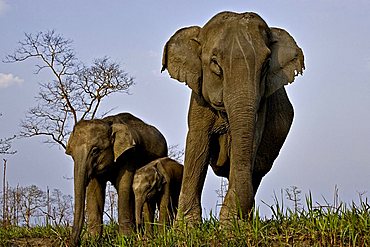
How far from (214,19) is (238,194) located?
224cm

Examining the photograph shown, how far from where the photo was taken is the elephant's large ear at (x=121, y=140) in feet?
34.8

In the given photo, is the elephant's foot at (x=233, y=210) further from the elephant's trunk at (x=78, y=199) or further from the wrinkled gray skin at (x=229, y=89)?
the elephant's trunk at (x=78, y=199)

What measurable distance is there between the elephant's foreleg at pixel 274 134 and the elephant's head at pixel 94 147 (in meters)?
1.96

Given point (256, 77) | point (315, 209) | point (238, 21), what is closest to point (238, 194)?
point (315, 209)

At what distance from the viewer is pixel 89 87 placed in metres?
22.2

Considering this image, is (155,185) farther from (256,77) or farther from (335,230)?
(335,230)

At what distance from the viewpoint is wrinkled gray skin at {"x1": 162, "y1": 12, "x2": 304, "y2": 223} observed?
6.95 meters

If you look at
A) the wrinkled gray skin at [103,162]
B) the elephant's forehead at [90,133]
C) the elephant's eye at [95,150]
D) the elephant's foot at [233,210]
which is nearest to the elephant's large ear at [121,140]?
the wrinkled gray skin at [103,162]

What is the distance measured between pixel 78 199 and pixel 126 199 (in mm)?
1225

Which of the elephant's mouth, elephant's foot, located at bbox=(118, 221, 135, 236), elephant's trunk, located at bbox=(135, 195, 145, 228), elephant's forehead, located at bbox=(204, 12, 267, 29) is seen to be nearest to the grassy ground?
the elephant's mouth

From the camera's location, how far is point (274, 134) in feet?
31.9

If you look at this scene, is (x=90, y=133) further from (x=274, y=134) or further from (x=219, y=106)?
(x=219, y=106)

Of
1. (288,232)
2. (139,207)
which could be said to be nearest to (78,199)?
(139,207)

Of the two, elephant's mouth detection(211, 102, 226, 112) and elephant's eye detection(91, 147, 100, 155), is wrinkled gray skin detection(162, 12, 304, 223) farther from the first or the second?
elephant's eye detection(91, 147, 100, 155)
